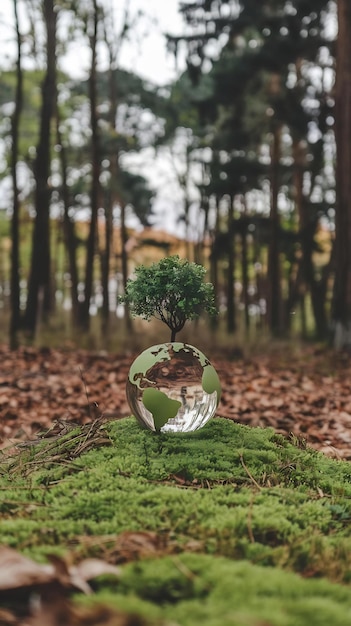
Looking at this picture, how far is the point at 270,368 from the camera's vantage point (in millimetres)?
10125

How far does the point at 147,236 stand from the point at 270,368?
18468 mm

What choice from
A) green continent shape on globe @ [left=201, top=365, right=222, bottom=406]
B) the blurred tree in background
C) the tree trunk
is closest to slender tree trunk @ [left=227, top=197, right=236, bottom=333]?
the blurred tree in background

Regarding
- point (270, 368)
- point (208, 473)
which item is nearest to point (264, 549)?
point (208, 473)

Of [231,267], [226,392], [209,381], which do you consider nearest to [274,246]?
[231,267]

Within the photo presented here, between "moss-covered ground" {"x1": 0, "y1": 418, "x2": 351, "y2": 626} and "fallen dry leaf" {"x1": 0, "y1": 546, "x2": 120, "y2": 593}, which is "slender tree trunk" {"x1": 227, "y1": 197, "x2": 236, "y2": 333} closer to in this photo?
"moss-covered ground" {"x1": 0, "y1": 418, "x2": 351, "y2": 626}

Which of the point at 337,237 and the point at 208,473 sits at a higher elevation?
the point at 337,237

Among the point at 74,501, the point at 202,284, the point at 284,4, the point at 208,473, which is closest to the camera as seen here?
the point at 74,501

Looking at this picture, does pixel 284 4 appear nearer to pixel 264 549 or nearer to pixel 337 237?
pixel 337 237

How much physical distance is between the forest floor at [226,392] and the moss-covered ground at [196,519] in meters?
0.73

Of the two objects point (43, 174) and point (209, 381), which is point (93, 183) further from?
point (209, 381)

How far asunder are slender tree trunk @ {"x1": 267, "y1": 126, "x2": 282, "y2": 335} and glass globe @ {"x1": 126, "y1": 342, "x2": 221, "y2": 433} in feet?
45.9

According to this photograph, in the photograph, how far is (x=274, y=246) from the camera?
1864 cm

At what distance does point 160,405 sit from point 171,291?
0.72m

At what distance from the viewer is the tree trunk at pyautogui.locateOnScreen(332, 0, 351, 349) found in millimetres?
12070
